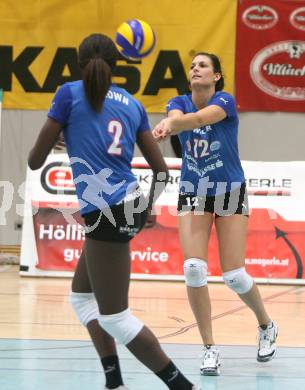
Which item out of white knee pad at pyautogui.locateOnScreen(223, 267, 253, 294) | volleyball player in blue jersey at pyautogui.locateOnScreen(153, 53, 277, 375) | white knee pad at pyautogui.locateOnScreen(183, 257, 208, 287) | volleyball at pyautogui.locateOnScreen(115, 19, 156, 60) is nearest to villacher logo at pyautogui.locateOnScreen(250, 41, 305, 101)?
volleyball at pyautogui.locateOnScreen(115, 19, 156, 60)

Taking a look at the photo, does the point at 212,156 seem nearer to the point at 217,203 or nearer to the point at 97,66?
the point at 217,203

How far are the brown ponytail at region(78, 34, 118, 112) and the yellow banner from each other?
782cm

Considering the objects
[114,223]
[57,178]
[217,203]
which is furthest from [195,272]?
[57,178]

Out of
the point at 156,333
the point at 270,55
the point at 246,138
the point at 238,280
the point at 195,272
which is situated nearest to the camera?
the point at 195,272

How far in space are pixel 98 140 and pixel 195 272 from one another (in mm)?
1747

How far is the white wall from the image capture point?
39.4 feet

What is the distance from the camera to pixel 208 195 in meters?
5.48

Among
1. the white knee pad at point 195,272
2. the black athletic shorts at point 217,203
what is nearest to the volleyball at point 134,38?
the black athletic shorts at point 217,203

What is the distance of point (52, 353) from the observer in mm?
5793

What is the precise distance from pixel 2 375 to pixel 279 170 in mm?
5493

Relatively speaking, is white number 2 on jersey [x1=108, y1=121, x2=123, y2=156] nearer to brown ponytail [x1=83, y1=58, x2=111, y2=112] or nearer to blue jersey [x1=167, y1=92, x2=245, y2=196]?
brown ponytail [x1=83, y1=58, x2=111, y2=112]

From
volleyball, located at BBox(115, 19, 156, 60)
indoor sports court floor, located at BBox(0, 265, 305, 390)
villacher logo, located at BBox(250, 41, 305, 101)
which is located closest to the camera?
indoor sports court floor, located at BBox(0, 265, 305, 390)

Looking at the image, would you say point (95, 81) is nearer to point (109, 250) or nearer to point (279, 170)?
point (109, 250)

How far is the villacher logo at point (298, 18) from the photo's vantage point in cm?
1167
